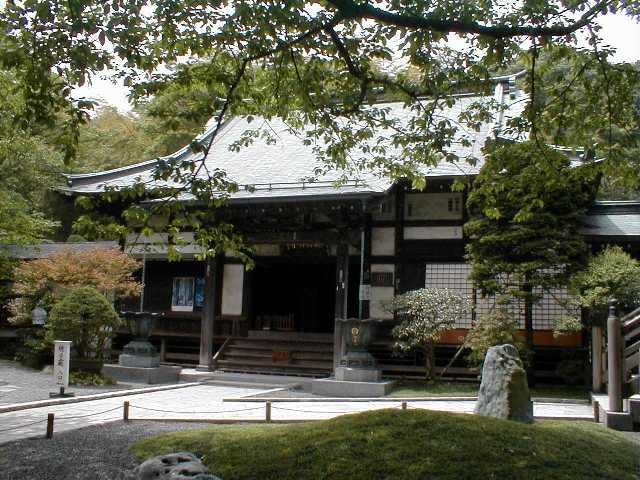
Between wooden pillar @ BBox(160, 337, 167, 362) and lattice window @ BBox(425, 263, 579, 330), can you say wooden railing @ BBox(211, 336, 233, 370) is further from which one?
lattice window @ BBox(425, 263, 579, 330)

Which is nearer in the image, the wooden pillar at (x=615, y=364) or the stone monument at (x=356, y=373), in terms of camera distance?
the wooden pillar at (x=615, y=364)

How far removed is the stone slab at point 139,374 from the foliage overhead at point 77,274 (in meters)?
2.36

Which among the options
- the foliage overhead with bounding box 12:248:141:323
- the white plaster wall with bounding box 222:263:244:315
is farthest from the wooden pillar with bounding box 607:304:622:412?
the foliage overhead with bounding box 12:248:141:323

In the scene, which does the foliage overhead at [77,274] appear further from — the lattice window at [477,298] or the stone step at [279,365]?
the lattice window at [477,298]

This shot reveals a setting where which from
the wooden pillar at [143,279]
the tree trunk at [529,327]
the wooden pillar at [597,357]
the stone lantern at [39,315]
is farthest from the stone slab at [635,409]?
the stone lantern at [39,315]

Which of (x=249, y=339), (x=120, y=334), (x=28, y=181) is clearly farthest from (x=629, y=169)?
(x=28, y=181)

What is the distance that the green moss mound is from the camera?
19.1 feet

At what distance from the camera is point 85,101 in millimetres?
7195

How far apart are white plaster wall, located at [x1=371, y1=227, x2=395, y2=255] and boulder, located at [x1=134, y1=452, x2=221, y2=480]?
11.9 m

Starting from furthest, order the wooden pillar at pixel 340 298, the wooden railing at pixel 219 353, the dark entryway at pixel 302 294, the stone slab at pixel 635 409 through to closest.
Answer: the dark entryway at pixel 302 294 → the wooden railing at pixel 219 353 → the wooden pillar at pixel 340 298 → the stone slab at pixel 635 409

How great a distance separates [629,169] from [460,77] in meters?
2.32

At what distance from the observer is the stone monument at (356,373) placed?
48.6 ft

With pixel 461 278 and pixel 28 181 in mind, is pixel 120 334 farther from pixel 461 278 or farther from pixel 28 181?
pixel 461 278

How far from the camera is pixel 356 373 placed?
15.2m
